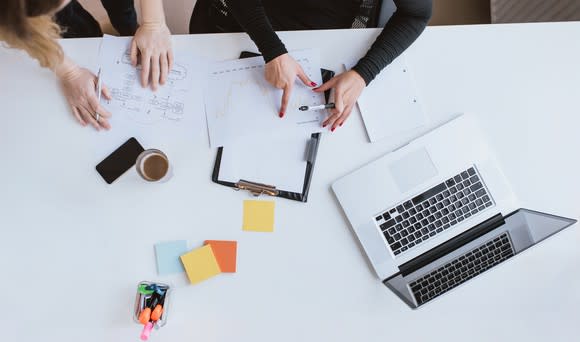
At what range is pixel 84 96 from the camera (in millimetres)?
881

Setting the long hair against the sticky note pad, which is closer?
the long hair

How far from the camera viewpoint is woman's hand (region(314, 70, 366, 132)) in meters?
0.87

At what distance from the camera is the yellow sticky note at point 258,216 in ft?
2.93

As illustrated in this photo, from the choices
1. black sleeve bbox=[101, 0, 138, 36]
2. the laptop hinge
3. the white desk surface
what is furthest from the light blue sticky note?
black sleeve bbox=[101, 0, 138, 36]

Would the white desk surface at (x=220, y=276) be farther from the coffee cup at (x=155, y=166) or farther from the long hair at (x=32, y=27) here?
the long hair at (x=32, y=27)

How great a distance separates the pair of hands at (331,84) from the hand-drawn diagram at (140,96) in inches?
8.0

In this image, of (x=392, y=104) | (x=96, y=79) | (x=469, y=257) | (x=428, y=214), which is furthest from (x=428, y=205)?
(x=96, y=79)

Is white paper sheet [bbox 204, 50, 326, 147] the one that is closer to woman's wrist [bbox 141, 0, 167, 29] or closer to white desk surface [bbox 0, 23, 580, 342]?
white desk surface [bbox 0, 23, 580, 342]

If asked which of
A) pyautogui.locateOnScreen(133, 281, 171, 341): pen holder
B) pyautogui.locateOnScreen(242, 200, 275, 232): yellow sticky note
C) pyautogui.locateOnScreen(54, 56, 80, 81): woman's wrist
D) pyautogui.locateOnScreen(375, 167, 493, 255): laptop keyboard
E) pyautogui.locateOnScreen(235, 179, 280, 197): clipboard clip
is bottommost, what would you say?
pyautogui.locateOnScreen(375, 167, 493, 255): laptop keyboard

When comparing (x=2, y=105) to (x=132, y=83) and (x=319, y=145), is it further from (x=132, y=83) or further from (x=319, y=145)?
(x=319, y=145)

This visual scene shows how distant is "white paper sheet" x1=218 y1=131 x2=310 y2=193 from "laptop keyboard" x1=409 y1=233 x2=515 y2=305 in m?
0.35

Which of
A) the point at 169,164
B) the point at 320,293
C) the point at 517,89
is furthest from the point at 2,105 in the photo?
the point at 517,89

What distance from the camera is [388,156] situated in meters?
0.89

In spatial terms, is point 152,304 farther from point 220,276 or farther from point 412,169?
point 412,169
